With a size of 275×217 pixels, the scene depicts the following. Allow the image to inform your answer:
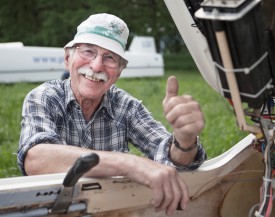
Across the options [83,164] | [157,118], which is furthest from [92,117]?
[157,118]

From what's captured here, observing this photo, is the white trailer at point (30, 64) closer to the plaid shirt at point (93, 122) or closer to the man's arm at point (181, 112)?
the plaid shirt at point (93, 122)

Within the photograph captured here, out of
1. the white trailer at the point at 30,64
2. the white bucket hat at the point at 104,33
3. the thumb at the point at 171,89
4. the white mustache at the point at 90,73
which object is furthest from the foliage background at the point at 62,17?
the thumb at the point at 171,89

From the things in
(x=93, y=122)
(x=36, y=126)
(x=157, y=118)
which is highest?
(x=36, y=126)

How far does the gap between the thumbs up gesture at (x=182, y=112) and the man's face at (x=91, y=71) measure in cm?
76

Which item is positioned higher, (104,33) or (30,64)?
(104,33)

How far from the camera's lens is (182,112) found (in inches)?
52.6

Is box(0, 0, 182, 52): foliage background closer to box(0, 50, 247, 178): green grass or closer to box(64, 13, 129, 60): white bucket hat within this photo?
box(0, 50, 247, 178): green grass

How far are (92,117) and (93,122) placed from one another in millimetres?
24

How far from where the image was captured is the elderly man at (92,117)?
5.29 ft

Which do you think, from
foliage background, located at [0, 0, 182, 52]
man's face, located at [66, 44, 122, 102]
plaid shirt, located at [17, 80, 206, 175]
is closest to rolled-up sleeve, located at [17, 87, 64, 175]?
plaid shirt, located at [17, 80, 206, 175]

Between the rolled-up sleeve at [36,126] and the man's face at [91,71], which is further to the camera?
the man's face at [91,71]

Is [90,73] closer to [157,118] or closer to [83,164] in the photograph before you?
[83,164]

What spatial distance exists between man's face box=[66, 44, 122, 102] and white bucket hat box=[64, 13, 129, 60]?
3cm

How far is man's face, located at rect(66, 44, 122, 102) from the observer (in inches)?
82.8
